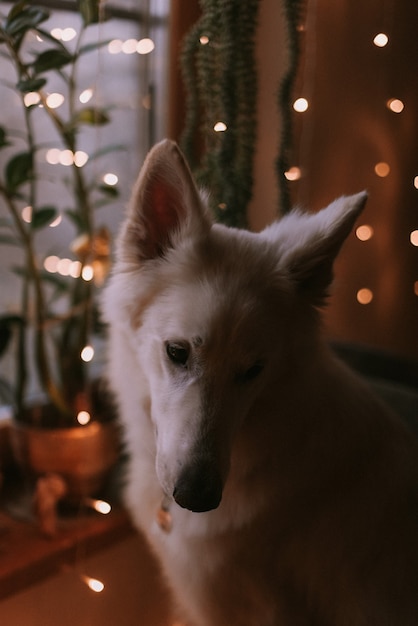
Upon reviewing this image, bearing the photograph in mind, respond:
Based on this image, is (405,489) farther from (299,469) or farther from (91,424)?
(91,424)

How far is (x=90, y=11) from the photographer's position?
1672 mm

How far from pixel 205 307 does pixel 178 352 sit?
101 mm

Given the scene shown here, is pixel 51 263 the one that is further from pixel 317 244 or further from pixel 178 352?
pixel 317 244

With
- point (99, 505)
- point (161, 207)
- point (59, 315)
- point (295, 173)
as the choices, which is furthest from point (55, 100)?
point (99, 505)

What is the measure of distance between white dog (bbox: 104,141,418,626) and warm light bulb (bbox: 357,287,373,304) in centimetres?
94

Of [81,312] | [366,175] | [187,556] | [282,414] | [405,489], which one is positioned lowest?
[187,556]

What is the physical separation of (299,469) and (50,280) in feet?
3.59

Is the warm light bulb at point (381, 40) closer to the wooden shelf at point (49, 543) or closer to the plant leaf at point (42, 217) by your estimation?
the plant leaf at point (42, 217)

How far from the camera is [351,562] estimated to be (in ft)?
4.40

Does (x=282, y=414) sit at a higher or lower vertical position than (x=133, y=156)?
lower

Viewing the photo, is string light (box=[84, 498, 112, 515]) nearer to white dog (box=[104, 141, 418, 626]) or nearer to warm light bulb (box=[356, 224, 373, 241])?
white dog (box=[104, 141, 418, 626])

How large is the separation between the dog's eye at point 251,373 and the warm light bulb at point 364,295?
4.05ft

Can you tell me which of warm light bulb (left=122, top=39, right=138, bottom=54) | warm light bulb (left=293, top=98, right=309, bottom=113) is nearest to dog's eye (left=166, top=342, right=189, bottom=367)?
warm light bulb (left=293, top=98, right=309, bottom=113)

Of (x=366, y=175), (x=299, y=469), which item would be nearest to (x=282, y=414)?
(x=299, y=469)
